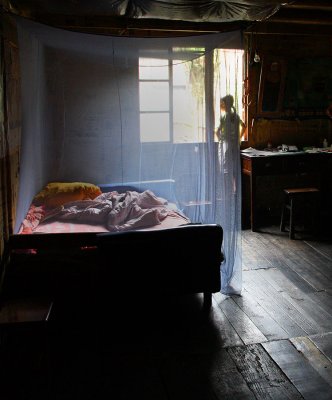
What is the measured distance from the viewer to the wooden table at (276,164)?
479 centimetres

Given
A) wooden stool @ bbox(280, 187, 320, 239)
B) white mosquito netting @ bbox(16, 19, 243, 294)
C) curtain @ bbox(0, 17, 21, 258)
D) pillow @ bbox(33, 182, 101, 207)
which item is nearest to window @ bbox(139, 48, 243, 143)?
white mosquito netting @ bbox(16, 19, 243, 294)

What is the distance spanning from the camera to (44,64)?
10.5 ft

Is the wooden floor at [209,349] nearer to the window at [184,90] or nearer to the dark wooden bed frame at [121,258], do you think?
the dark wooden bed frame at [121,258]

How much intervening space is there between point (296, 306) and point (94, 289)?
1470mm

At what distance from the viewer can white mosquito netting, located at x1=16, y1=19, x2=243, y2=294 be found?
310 cm

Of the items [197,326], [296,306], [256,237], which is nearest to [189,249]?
[197,326]

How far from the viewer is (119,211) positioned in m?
3.27

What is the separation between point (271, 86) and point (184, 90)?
8.02ft

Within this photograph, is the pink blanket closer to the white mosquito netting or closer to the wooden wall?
the white mosquito netting

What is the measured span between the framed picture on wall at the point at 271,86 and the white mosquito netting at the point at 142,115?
7.28ft

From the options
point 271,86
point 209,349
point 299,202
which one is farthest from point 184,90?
point 299,202

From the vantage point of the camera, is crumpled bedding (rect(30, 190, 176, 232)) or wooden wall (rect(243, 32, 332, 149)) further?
wooden wall (rect(243, 32, 332, 149))

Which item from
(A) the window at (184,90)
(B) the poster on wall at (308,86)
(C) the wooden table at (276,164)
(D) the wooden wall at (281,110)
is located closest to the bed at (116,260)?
(A) the window at (184,90)

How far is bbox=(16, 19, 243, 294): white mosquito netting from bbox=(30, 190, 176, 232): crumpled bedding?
14 cm
